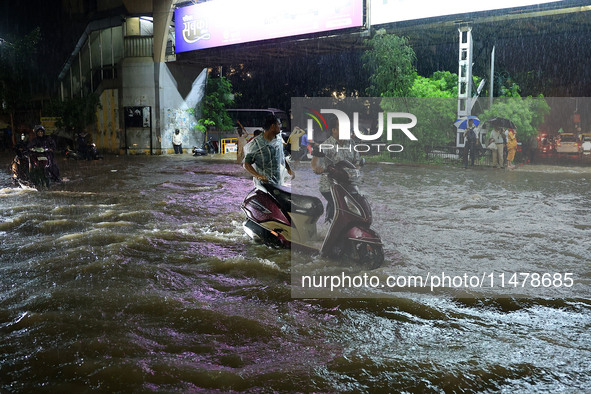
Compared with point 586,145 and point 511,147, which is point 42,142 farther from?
point 586,145

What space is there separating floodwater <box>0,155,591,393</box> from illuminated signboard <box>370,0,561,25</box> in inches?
397

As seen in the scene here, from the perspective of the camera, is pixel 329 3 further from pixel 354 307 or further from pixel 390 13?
pixel 354 307

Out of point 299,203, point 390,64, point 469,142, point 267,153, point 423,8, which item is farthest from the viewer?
point 390,64

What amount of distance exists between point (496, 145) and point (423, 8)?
17.5ft

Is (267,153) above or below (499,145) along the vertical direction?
below

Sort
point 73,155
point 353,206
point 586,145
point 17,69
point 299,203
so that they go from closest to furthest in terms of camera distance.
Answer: point 353,206 → point 299,203 → point 586,145 → point 73,155 → point 17,69

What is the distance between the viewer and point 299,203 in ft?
18.0

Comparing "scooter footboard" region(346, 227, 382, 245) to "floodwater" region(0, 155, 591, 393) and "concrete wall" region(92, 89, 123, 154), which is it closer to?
"floodwater" region(0, 155, 591, 393)

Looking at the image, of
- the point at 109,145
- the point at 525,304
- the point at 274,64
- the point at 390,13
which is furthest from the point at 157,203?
the point at 274,64

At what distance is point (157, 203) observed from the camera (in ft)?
32.4

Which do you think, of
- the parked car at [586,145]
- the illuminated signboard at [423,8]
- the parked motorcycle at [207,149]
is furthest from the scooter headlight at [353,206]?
the parked motorcycle at [207,149]

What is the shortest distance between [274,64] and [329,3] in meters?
17.1

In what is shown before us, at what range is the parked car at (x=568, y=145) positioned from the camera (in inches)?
813

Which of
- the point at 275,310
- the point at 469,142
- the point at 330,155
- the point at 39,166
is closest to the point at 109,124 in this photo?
the point at 39,166
